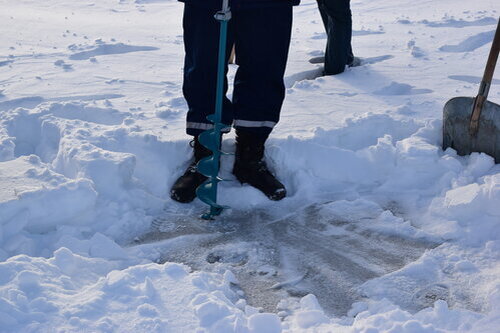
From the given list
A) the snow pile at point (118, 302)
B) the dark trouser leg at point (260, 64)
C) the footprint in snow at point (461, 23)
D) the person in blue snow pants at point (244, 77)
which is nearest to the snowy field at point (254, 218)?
the snow pile at point (118, 302)

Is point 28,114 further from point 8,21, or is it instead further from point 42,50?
point 8,21

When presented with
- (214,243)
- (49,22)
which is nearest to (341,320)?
(214,243)

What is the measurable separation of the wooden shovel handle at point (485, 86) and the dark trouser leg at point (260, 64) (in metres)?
0.98

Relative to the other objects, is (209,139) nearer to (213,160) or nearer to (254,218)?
(213,160)

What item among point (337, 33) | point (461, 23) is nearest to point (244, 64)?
point (337, 33)

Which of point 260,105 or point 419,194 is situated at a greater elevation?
point 260,105

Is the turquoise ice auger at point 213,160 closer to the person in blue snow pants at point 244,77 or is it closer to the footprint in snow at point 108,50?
the person in blue snow pants at point 244,77

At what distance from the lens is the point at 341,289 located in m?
2.09

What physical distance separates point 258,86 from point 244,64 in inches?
5.1

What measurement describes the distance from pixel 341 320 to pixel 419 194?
1.01 m

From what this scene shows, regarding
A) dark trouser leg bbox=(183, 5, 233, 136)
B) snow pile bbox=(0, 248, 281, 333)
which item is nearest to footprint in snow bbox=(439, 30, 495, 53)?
dark trouser leg bbox=(183, 5, 233, 136)

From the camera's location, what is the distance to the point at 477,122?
2.79m

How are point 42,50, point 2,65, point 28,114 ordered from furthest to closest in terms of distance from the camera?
point 42,50 < point 2,65 < point 28,114

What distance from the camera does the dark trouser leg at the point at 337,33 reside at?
429 centimetres
